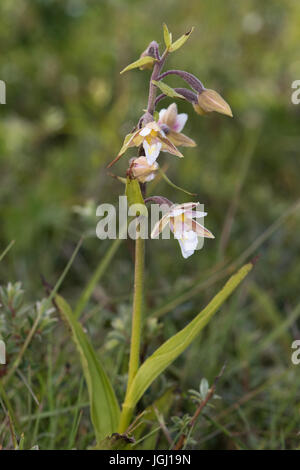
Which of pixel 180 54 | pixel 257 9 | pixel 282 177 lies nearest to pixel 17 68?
pixel 180 54

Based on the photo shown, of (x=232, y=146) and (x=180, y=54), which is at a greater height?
(x=180, y=54)

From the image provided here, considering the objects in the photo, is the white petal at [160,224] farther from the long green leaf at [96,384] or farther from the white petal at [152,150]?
the long green leaf at [96,384]

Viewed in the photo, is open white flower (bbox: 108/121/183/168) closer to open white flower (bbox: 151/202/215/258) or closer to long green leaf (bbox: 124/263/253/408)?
open white flower (bbox: 151/202/215/258)

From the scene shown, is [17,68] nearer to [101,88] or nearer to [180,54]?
[101,88]

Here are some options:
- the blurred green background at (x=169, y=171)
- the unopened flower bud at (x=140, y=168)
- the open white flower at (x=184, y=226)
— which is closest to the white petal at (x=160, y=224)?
the open white flower at (x=184, y=226)

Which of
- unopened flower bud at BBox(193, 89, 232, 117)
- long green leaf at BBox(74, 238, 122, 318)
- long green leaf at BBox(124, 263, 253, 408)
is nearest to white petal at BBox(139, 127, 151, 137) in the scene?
unopened flower bud at BBox(193, 89, 232, 117)

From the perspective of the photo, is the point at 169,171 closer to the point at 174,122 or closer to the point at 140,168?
the point at 174,122
